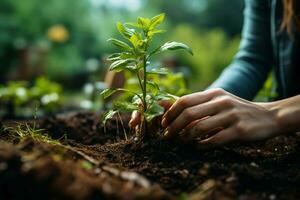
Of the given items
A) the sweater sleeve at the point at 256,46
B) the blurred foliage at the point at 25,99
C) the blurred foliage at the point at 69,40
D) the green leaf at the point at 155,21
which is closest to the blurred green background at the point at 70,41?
the blurred foliage at the point at 69,40

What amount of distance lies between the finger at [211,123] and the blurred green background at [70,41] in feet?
24.1

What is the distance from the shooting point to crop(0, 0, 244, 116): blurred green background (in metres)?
9.43

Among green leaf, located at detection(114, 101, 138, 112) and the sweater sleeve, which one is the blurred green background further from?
green leaf, located at detection(114, 101, 138, 112)

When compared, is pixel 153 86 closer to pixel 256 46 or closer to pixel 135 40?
pixel 135 40

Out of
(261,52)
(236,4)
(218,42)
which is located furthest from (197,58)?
(261,52)

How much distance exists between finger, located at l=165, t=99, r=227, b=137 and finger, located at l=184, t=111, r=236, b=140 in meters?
0.02

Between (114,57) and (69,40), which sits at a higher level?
(114,57)

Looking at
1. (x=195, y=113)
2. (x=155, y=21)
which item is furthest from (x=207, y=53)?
(x=195, y=113)

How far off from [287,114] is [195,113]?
1.00ft

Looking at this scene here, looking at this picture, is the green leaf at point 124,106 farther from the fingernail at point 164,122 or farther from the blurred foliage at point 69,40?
the blurred foliage at point 69,40

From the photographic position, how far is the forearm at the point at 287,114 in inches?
53.6

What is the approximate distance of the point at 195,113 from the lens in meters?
1.31

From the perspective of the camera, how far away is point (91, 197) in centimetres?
87

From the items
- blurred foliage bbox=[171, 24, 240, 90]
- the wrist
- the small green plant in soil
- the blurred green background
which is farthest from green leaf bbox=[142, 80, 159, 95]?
Answer: blurred foliage bbox=[171, 24, 240, 90]
